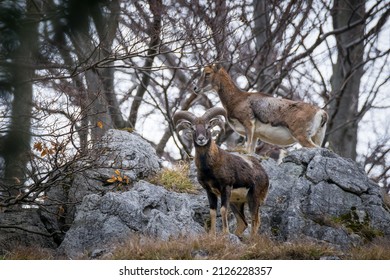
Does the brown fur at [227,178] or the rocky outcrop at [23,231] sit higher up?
the brown fur at [227,178]

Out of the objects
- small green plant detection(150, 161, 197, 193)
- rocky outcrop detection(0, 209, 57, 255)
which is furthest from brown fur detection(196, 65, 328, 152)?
rocky outcrop detection(0, 209, 57, 255)

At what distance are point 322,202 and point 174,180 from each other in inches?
105

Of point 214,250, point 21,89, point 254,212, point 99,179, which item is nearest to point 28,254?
point 99,179

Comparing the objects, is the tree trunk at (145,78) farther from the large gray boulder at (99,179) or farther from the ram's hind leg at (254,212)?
the ram's hind leg at (254,212)

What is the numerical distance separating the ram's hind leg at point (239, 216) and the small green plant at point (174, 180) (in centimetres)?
117

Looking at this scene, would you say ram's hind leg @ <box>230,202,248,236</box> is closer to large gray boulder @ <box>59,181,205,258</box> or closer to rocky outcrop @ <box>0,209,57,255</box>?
large gray boulder @ <box>59,181,205,258</box>

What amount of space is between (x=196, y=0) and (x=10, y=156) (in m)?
11.3

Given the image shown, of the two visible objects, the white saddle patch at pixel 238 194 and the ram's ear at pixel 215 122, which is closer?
the white saddle patch at pixel 238 194

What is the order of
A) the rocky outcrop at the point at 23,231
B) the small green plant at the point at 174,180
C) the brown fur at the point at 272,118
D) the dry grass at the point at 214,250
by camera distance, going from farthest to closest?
the brown fur at the point at 272,118
the small green plant at the point at 174,180
the rocky outcrop at the point at 23,231
the dry grass at the point at 214,250

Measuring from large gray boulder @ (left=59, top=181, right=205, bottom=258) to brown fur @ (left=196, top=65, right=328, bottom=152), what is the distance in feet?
9.74

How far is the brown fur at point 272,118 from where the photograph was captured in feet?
45.0

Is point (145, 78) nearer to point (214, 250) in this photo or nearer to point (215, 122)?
point (215, 122)

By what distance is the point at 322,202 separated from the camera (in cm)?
1192

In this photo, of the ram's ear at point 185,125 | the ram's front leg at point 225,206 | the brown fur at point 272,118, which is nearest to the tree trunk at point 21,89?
the ram's front leg at point 225,206
